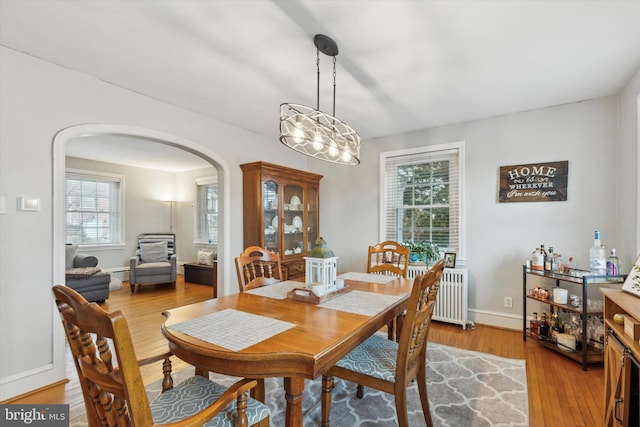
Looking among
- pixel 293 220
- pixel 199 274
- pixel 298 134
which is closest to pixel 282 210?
pixel 293 220

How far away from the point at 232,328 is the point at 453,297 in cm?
293

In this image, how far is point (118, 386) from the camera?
0.86 meters

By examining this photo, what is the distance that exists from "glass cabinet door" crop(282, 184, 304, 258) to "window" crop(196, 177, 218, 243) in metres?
2.95

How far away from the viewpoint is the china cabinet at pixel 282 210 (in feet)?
11.9

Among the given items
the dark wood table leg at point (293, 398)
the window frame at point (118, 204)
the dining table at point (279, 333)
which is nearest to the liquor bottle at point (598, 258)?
the dining table at point (279, 333)

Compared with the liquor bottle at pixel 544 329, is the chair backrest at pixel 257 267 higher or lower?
higher

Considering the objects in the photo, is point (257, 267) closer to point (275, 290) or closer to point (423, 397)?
point (275, 290)

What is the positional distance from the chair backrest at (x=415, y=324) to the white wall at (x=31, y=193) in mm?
2614

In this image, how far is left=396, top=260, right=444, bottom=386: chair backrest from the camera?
1355 mm

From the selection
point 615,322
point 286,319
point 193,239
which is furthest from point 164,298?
point 615,322

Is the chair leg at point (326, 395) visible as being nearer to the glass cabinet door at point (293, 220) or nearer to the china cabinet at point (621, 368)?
the china cabinet at point (621, 368)

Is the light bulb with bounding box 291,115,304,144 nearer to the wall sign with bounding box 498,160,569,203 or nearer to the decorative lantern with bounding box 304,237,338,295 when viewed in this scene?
the decorative lantern with bounding box 304,237,338,295

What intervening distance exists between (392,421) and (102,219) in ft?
21.5

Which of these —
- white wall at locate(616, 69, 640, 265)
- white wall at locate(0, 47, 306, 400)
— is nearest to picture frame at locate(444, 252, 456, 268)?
white wall at locate(616, 69, 640, 265)
